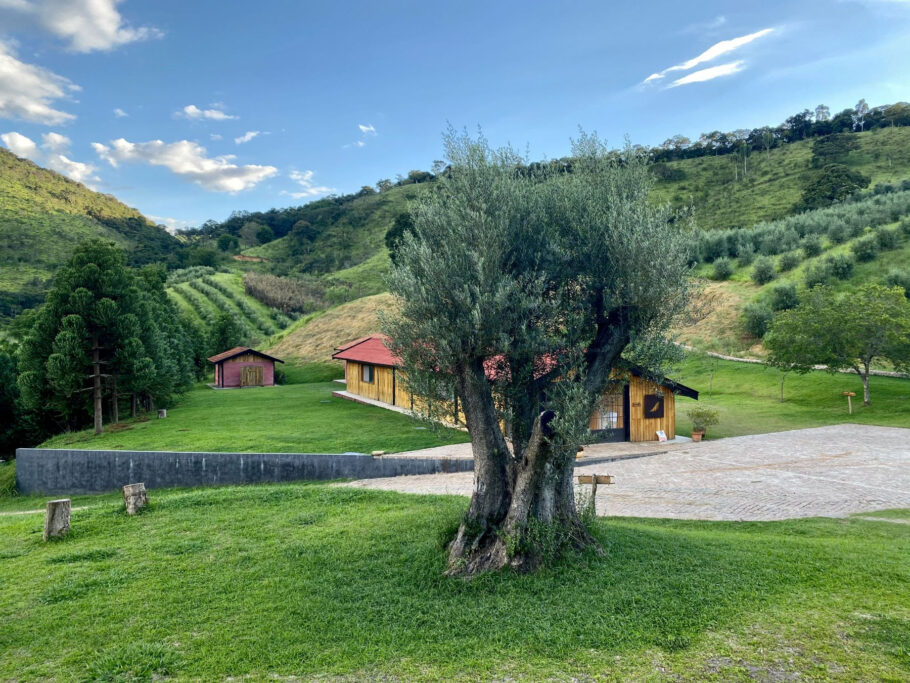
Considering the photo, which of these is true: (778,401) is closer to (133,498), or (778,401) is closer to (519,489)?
(519,489)

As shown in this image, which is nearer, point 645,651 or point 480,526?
point 645,651

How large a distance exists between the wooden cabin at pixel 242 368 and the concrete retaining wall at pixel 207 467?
26104mm

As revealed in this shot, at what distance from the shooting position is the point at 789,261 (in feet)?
167

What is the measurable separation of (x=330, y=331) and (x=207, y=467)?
1626 inches

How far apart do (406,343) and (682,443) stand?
18.2 metres

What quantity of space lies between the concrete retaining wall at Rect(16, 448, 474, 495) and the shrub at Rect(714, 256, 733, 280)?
Answer: 47.8 metres

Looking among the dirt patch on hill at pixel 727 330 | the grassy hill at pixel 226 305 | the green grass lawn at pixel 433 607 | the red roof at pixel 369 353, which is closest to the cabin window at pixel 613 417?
the green grass lawn at pixel 433 607

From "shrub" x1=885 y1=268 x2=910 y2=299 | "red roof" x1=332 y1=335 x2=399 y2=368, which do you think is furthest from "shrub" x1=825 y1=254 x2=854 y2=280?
"red roof" x1=332 y1=335 x2=399 y2=368

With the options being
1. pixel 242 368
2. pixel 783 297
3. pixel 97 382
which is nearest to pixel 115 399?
pixel 97 382

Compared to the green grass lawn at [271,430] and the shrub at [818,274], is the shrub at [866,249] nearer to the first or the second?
the shrub at [818,274]

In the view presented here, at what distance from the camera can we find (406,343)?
28.8ft

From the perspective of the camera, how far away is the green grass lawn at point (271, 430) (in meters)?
20.5

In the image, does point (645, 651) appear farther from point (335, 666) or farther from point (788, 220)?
point (788, 220)

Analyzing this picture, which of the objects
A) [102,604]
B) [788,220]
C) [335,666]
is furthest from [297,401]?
[788,220]
